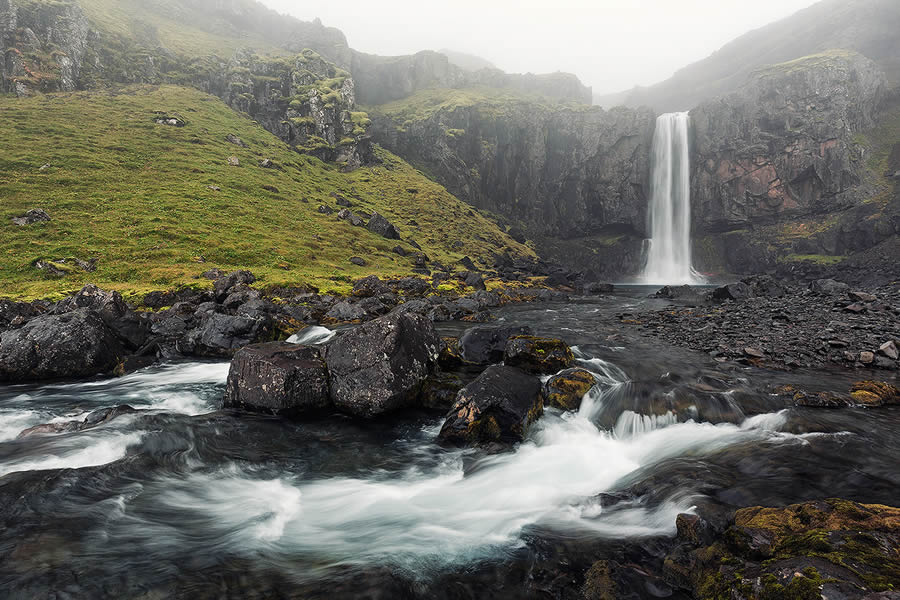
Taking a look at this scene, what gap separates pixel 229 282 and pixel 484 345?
27.7m

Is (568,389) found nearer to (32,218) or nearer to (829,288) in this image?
(829,288)

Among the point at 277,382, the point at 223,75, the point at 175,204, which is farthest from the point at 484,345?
the point at 223,75

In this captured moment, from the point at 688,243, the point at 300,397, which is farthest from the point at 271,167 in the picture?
the point at 688,243

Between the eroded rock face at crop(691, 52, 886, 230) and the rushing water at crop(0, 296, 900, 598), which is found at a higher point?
the eroded rock face at crop(691, 52, 886, 230)

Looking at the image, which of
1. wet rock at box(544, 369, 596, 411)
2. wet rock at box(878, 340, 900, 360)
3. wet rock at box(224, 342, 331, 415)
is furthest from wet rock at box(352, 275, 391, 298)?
wet rock at box(878, 340, 900, 360)

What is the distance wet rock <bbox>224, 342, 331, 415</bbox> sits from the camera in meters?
11.7

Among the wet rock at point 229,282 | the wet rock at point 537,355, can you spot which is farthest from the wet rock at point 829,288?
the wet rock at point 229,282

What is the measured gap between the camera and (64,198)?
158 feet

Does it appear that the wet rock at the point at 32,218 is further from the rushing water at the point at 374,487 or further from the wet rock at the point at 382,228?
the wet rock at the point at 382,228

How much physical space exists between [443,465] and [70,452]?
29.2 feet

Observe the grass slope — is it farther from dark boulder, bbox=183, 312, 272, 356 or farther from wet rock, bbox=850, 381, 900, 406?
wet rock, bbox=850, 381, 900, 406

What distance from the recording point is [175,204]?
54.4 meters

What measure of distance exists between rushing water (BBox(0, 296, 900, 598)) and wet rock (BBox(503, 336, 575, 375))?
2.40 metres

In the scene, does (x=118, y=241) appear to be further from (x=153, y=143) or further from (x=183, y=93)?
(x=183, y=93)
